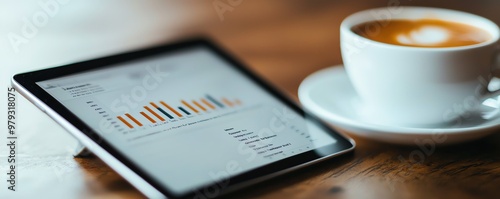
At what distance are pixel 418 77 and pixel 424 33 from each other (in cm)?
12

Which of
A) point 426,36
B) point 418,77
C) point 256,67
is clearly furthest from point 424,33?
point 256,67

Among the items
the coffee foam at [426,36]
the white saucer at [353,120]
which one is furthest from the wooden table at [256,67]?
the coffee foam at [426,36]

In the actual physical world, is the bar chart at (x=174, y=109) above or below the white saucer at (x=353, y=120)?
above

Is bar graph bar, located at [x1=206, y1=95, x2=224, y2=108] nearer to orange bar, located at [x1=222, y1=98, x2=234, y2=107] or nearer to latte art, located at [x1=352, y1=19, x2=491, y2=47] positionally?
orange bar, located at [x1=222, y1=98, x2=234, y2=107]

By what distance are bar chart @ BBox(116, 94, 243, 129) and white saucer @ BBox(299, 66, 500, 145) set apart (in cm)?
10

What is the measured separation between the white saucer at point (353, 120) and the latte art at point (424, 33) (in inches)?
3.3

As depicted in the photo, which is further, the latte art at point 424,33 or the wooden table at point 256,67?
the latte art at point 424,33

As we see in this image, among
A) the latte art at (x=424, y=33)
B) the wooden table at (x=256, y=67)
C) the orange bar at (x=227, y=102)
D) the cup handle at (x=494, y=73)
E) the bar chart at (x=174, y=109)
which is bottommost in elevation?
the wooden table at (x=256, y=67)

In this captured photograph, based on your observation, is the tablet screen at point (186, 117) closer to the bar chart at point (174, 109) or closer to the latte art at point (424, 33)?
the bar chart at point (174, 109)

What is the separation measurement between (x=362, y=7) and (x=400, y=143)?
1.75 ft

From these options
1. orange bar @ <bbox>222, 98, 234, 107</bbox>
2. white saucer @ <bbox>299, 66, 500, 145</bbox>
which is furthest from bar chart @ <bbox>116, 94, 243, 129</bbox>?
white saucer @ <bbox>299, 66, 500, 145</bbox>

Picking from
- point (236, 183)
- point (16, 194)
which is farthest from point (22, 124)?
point (236, 183)

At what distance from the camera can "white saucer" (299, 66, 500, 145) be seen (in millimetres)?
656

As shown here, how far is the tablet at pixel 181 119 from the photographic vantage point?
0.57 m
